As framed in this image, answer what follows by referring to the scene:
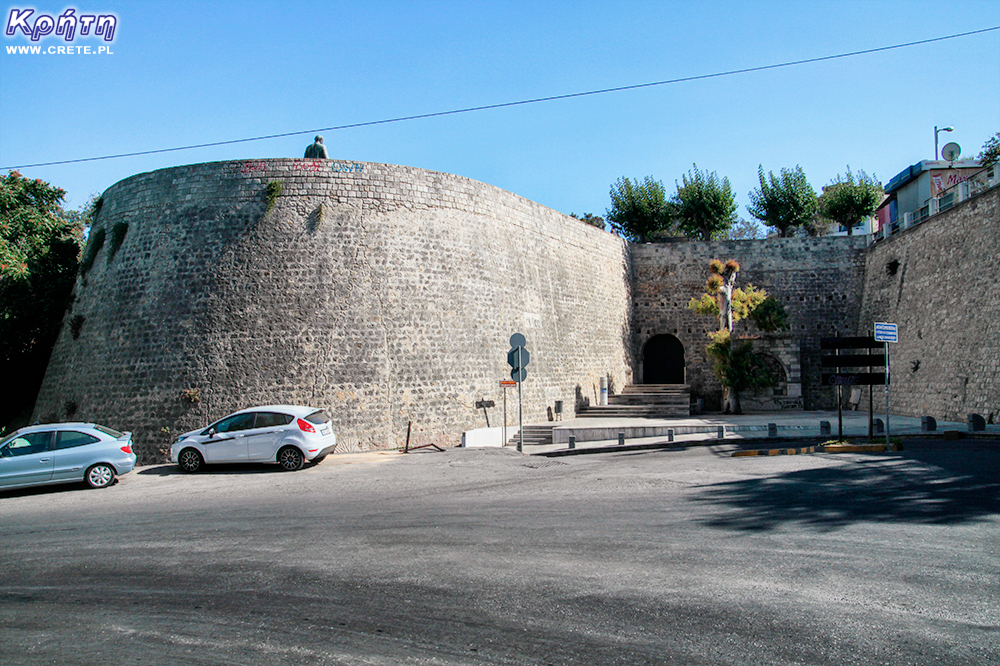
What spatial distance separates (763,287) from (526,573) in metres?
23.7

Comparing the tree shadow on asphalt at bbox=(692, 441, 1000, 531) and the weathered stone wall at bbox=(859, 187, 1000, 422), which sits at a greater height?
the weathered stone wall at bbox=(859, 187, 1000, 422)

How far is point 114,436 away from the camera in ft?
36.8

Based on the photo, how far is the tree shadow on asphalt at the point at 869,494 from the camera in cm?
678

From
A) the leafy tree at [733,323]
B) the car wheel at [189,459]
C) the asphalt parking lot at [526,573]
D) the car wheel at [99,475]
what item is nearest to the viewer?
the asphalt parking lot at [526,573]

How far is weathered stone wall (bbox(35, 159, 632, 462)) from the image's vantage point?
48.9 feet

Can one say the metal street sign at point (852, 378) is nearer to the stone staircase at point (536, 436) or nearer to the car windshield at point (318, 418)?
the stone staircase at point (536, 436)

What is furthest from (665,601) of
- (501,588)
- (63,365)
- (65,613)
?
(63,365)

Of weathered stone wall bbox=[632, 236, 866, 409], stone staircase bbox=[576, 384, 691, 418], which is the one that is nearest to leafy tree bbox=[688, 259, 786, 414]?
weathered stone wall bbox=[632, 236, 866, 409]

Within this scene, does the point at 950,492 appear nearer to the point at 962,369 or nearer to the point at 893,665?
the point at 893,665

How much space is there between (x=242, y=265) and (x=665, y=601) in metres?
13.7

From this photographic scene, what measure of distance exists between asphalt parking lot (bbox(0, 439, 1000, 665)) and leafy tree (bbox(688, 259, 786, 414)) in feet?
43.6

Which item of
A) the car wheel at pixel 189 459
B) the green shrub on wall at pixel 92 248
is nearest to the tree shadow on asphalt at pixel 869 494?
the car wheel at pixel 189 459

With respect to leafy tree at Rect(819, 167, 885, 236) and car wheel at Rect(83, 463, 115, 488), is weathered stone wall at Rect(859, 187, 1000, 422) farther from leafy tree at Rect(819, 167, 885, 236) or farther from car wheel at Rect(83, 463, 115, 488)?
car wheel at Rect(83, 463, 115, 488)

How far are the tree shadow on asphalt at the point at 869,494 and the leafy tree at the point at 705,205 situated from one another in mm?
22263
